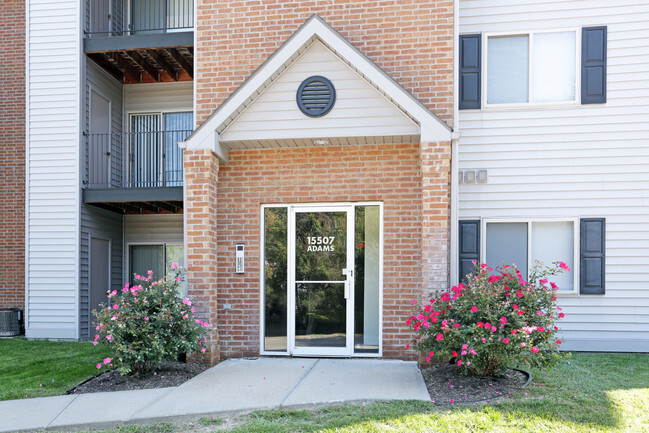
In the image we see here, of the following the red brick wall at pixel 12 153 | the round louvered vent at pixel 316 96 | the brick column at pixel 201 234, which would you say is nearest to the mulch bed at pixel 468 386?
the brick column at pixel 201 234

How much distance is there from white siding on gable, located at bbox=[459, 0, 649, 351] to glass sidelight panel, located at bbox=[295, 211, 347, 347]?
2314 mm

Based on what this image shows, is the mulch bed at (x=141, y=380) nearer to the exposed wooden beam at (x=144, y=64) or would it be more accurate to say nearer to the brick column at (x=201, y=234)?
the brick column at (x=201, y=234)

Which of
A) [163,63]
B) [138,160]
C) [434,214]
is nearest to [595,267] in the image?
[434,214]

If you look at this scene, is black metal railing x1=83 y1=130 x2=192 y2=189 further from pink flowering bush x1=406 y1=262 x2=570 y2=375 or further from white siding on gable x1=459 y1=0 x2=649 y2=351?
pink flowering bush x1=406 y1=262 x2=570 y2=375

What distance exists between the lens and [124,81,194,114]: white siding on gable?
1132cm

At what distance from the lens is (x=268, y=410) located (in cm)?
508

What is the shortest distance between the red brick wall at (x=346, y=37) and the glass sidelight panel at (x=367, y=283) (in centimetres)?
194

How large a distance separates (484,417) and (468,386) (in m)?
0.96

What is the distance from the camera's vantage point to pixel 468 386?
5.65 meters

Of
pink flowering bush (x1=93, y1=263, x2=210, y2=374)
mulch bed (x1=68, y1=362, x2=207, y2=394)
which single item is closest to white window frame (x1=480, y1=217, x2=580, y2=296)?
pink flowering bush (x1=93, y1=263, x2=210, y2=374)

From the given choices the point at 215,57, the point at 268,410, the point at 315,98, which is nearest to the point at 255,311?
the point at 268,410

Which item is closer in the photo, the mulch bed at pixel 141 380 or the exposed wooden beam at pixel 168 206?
the mulch bed at pixel 141 380

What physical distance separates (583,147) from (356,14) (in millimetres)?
4228

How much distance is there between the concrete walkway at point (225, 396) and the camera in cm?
504
